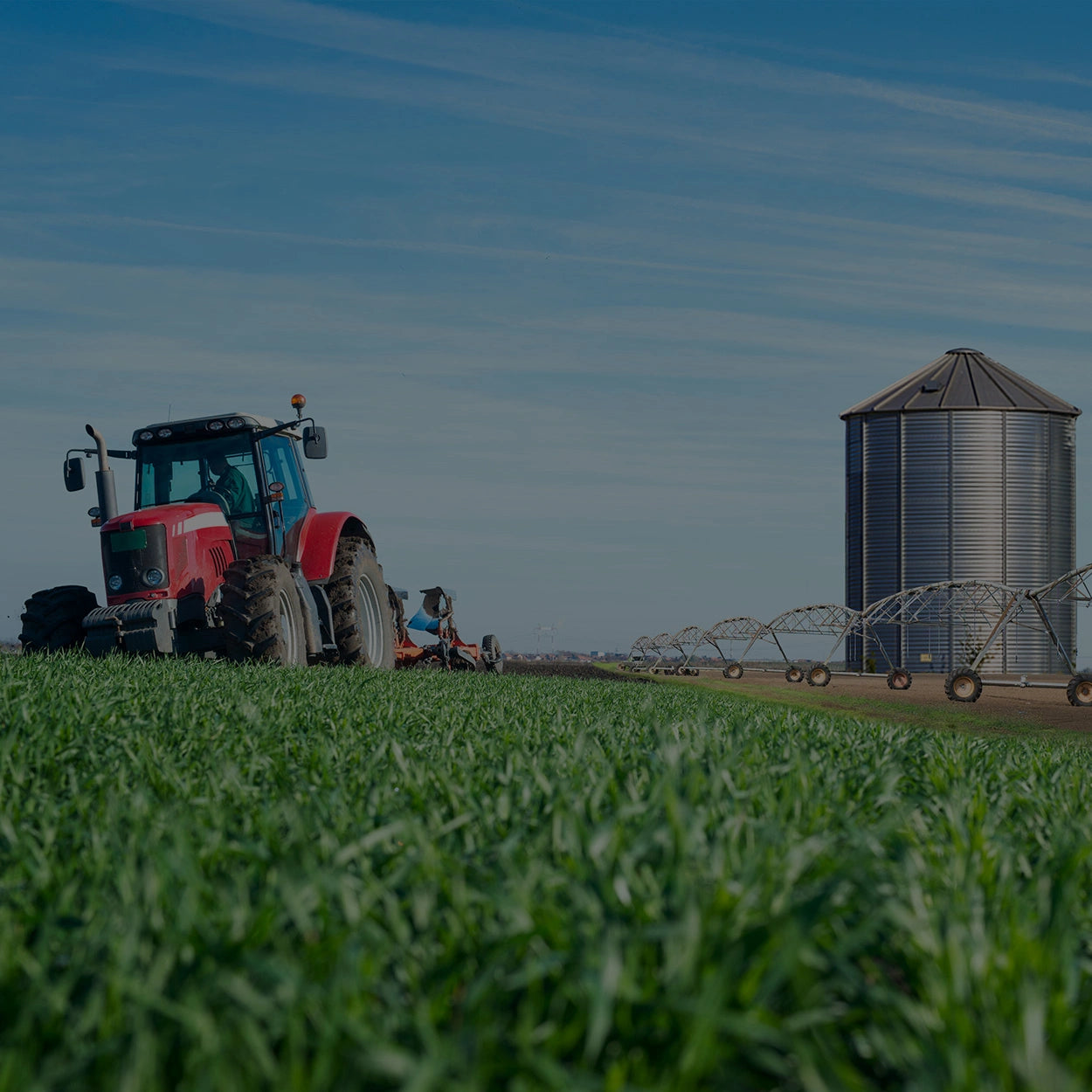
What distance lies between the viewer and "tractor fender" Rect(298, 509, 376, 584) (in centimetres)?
1520

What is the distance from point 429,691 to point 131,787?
5462mm

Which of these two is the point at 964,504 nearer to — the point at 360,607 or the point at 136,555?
the point at 360,607

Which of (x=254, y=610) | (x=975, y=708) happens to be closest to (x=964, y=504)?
(x=975, y=708)

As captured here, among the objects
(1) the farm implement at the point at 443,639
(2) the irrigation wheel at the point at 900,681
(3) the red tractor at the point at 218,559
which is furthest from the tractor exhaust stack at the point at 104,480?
(2) the irrigation wheel at the point at 900,681

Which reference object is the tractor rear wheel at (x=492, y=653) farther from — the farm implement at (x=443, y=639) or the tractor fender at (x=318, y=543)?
the tractor fender at (x=318, y=543)

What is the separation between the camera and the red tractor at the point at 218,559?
13.0 meters

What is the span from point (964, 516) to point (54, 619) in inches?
1866

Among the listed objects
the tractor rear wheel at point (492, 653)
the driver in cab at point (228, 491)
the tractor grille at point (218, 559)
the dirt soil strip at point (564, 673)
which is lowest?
the dirt soil strip at point (564, 673)

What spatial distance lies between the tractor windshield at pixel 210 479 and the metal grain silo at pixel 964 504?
4499 centimetres

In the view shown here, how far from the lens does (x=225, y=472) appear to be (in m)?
14.6

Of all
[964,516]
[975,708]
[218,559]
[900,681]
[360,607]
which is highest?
[964,516]

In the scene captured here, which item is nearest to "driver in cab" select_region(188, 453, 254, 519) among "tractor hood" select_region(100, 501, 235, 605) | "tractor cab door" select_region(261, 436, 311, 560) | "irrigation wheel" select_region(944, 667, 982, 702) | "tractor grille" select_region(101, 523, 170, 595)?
"tractor cab door" select_region(261, 436, 311, 560)

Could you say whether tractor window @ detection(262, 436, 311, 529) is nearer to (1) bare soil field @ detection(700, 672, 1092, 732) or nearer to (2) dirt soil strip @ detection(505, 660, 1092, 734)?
(2) dirt soil strip @ detection(505, 660, 1092, 734)

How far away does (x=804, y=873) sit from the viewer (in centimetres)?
259
